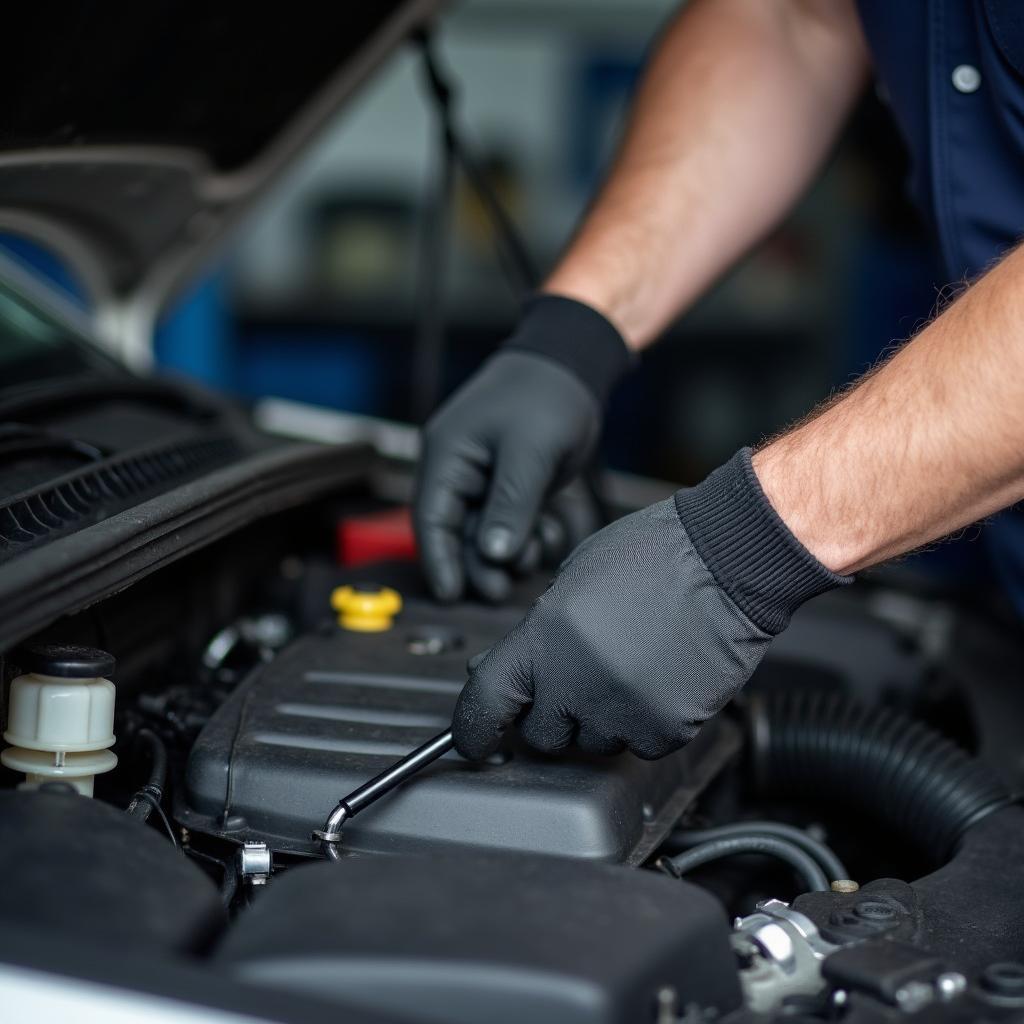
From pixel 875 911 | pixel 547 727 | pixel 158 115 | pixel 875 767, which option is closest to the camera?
pixel 875 911

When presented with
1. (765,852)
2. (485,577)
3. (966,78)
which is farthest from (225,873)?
(966,78)

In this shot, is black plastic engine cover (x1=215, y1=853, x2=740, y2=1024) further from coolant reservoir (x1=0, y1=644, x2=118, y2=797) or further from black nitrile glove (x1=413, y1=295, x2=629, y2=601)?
black nitrile glove (x1=413, y1=295, x2=629, y2=601)

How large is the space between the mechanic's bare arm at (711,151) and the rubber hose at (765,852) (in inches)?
24.6

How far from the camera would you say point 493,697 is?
0.88 m

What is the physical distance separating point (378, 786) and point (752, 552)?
28 centimetres

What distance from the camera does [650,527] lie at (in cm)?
92

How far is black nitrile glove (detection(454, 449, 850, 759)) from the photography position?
0.89m

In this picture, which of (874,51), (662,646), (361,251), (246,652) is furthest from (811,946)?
(361,251)

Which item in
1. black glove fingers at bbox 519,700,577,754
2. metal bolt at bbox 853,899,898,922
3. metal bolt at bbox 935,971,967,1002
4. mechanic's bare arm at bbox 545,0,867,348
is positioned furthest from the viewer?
mechanic's bare arm at bbox 545,0,867,348

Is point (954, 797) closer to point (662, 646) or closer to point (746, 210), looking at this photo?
point (662, 646)

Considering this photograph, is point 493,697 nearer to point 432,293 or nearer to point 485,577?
point 485,577

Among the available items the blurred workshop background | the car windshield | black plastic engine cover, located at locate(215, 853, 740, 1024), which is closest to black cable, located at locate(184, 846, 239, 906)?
black plastic engine cover, located at locate(215, 853, 740, 1024)

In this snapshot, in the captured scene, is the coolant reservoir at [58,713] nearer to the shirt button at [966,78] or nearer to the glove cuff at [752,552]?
the glove cuff at [752,552]

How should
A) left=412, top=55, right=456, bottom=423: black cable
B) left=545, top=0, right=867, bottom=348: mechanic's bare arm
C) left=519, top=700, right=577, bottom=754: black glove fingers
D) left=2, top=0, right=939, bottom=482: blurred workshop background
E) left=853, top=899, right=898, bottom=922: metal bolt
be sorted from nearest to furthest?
left=853, top=899, right=898, bottom=922: metal bolt
left=519, top=700, right=577, bottom=754: black glove fingers
left=545, top=0, right=867, bottom=348: mechanic's bare arm
left=412, top=55, right=456, bottom=423: black cable
left=2, top=0, right=939, bottom=482: blurred workshop background
